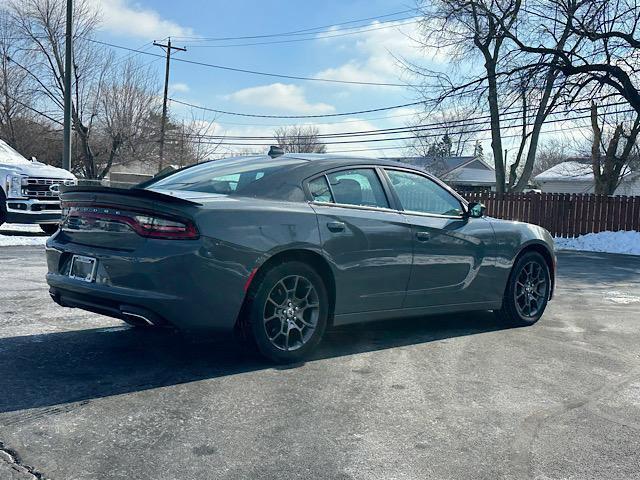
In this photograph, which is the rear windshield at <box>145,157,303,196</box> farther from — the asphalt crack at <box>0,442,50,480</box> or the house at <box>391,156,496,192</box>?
the house at <box>391,156,496,192</box>

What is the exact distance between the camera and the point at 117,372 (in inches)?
170

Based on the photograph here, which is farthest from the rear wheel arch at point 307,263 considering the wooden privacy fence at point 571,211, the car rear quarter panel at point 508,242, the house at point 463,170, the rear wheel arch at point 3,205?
the house at point 463,170

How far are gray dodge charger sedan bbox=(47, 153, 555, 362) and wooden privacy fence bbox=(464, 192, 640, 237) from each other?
17.5m

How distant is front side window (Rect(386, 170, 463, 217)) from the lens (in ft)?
18.2

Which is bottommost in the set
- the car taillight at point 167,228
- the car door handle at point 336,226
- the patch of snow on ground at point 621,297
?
the patch of snow on ground at point 621,297

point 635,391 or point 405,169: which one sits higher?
point 405,169

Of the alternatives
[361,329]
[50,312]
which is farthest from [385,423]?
[50,312]

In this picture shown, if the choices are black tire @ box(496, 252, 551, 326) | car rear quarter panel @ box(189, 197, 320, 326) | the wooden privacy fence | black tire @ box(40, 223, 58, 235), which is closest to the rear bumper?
car rear quarter panel @ box(189, 197, 320, 326)

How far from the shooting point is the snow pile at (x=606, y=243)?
739 inches

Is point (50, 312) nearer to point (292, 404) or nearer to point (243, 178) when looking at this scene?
point (243, 178)

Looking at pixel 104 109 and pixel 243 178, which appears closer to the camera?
pixel 243 178

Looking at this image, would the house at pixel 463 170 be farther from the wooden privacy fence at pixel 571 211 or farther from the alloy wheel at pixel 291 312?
the alloy wheel at pixel 291 312

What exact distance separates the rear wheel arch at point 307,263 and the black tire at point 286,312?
0.02m

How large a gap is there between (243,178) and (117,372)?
5.41ft
